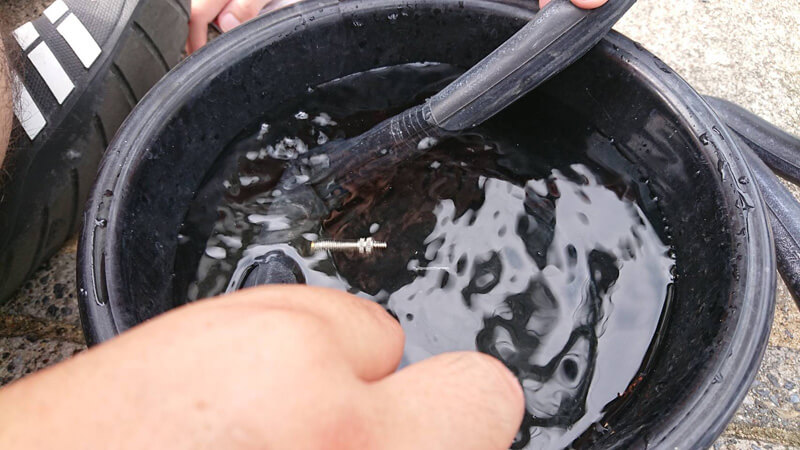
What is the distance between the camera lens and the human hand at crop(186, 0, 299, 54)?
1.13 meters

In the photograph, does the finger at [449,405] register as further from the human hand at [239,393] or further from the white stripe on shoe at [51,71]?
the white stripe on shoe at [51,71]

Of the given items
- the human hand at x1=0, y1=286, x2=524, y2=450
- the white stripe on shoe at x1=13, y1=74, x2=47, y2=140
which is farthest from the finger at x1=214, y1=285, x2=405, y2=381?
the white stripe on shoe at x1=13, y1=74, x2=47, y2=140

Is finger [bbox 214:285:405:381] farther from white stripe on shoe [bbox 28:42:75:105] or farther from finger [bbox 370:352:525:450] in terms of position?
white stripe on shoe [bbox 28:42:75:105]

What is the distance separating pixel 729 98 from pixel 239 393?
4.25ft

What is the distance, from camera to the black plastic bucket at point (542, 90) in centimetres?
54

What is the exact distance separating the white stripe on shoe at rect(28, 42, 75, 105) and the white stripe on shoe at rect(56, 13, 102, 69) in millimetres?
31

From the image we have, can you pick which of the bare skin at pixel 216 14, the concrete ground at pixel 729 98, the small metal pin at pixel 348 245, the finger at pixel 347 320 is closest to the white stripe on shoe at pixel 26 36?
the concrete ground at pixel 729 98

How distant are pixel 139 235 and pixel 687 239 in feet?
2.31

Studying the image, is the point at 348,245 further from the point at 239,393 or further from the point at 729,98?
the point at 729,98

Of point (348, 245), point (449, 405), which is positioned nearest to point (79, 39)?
point (348, 245)

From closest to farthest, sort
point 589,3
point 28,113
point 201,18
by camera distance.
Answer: point 589,3, point 28,113, point 201,18

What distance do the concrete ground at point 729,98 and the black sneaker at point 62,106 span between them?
0.07 meters

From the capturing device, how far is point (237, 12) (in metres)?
1.16

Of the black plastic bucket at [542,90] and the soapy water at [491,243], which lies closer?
the black plastic bucket at [542,90]
